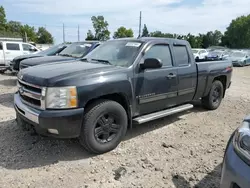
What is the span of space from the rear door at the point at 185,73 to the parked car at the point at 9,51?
1049cm

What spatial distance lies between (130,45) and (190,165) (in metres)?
2.32

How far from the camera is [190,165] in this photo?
Answer: 363 cm

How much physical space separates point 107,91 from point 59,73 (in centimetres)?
75

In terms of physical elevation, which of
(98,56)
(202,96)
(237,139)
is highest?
(98,56)

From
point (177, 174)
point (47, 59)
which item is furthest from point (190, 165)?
point (47, 59)

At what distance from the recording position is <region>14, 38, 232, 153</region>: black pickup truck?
3.39 metres

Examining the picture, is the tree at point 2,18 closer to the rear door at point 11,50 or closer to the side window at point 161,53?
the rear door at point 11,50

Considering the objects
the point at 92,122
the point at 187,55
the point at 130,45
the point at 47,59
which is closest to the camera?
the point at 92,122

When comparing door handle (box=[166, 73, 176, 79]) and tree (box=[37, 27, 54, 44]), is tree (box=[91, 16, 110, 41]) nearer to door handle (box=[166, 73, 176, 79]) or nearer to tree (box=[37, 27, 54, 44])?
tree (box=[37, 27, 54, 44])

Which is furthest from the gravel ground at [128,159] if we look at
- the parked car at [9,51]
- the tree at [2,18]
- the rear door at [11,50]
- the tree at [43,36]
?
the tree at [43,36]

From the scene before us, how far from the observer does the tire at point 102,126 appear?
3.59 meters

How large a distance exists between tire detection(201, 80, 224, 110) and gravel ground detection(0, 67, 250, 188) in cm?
Answer: 111

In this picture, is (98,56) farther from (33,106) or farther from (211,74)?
(211,74)

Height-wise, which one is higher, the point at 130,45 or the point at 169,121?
the point at 130,45
